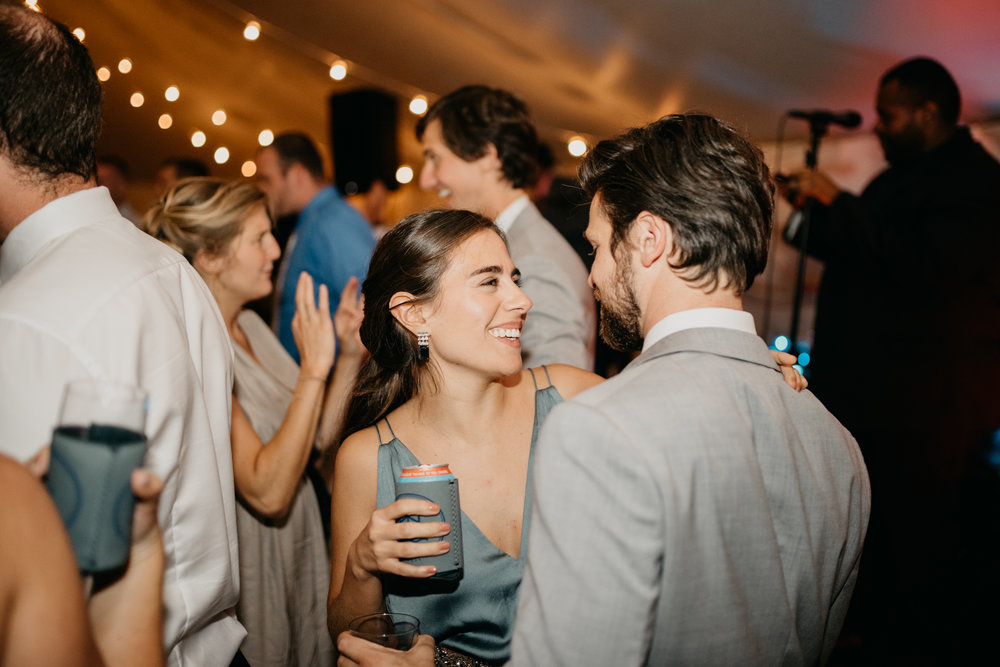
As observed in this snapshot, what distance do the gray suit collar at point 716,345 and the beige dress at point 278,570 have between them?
1378 millimetres

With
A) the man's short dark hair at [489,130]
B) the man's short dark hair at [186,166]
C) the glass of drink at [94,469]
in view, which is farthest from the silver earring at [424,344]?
the man's short dark hair at [186,166]

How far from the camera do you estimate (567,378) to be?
6.42ft

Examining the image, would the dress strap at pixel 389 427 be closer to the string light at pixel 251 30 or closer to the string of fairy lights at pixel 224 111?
the string of fairy lights at pixel 224 111

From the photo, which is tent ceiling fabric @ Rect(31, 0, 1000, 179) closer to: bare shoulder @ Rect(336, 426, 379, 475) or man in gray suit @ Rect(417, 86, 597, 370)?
man in gray suit @ Rect(417, 86, 597, 370)

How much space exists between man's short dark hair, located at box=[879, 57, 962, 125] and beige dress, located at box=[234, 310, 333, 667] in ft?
8.32

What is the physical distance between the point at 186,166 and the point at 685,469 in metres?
4.19

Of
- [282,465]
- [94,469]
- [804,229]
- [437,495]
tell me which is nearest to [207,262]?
[282,465]

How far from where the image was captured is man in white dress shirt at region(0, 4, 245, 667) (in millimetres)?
1128

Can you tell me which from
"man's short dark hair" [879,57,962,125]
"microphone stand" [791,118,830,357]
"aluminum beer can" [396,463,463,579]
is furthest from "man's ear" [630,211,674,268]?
"man's short dark hair" [879,57,962,125]

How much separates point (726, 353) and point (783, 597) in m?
0.37

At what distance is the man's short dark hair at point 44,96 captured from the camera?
120 centimetres

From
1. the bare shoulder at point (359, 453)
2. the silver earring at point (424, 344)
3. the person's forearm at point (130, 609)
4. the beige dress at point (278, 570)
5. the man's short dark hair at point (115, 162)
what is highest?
the man's short dark hair at point (115, 162)

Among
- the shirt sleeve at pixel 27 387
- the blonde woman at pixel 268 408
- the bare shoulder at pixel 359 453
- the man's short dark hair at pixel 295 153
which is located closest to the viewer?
the shirt sleeve at pixel 27 387

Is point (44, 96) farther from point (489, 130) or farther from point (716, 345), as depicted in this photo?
point (489, 130)
